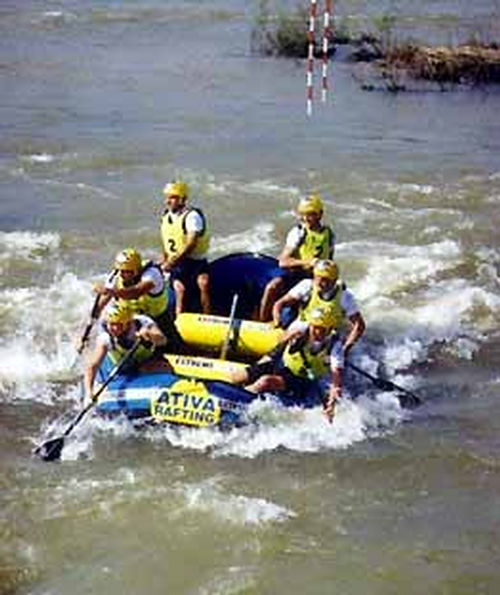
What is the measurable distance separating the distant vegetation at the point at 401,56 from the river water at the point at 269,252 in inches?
20.6

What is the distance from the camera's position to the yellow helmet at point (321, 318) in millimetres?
9336

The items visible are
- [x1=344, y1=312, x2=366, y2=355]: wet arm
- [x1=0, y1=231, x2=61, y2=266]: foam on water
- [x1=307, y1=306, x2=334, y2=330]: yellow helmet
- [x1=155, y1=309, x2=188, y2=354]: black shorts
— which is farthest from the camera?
[x1=0, y1=231, x2=61, y2=266]: foam on water

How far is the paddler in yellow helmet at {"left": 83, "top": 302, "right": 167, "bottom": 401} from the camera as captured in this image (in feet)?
31.2

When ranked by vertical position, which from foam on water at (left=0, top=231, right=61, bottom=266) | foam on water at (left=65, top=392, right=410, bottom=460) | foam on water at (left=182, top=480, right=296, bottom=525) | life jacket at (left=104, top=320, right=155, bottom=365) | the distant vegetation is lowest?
foam on water at (left=182, top=480, right=296, bottom=525)

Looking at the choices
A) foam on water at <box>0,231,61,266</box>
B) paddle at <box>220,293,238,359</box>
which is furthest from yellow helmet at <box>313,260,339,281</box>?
foam on water at <box>0,231,61,266</box>

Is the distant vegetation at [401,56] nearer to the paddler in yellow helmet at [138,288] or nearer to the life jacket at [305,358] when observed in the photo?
the paddler in yellow helmet at [138,288]

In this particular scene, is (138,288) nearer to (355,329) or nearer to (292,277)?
(292,277)

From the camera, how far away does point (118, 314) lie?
9.50 m

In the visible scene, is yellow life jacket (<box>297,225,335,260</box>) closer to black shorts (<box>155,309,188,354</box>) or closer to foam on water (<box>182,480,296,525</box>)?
black shorts (<box>155,309,188,354</box>)

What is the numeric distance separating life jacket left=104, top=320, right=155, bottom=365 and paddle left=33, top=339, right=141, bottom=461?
34 millimetres

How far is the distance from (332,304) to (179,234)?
1.88 metres

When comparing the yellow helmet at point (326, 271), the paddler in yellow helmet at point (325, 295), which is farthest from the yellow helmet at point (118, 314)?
the yellow helmet at point (326, 271)

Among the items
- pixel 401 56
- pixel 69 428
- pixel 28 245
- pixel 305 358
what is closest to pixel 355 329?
pixel 305 358

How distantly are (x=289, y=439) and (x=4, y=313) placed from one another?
412 cm
